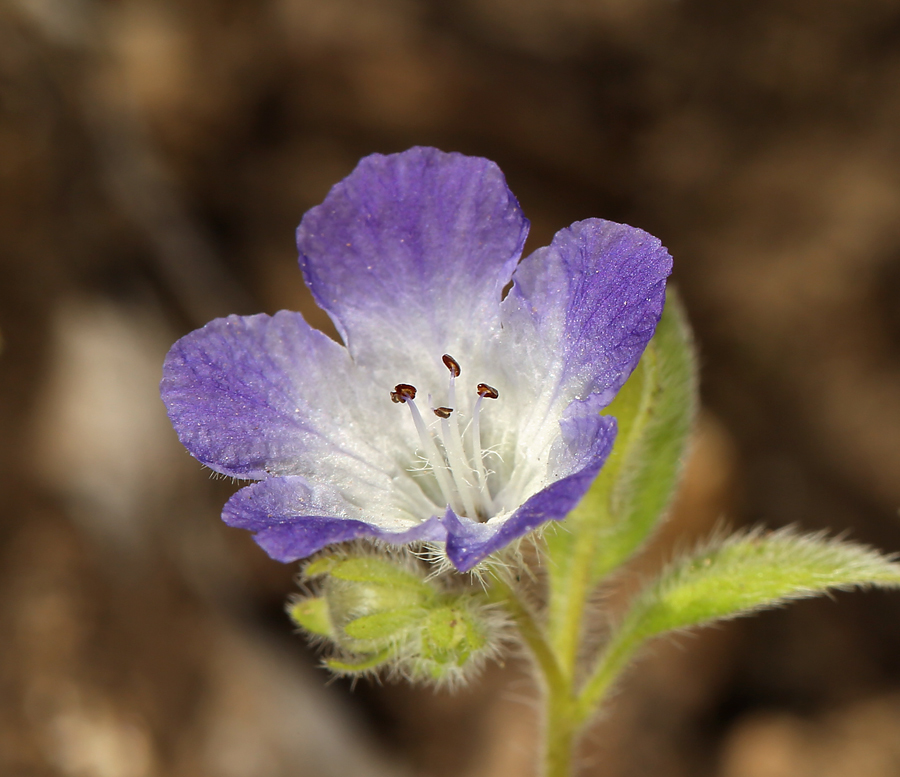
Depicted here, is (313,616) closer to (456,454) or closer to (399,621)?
(399,621)

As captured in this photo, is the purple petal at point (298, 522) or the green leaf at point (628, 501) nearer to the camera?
the purple petal at point (298, 522)

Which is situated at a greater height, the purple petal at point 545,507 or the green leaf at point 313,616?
the purple petal at point 545,507

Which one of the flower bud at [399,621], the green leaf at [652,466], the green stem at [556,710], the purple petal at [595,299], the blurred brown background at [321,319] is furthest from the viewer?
the blurred brown background at [321,319]

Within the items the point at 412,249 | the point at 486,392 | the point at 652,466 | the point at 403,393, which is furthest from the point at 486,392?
the point at 652,466

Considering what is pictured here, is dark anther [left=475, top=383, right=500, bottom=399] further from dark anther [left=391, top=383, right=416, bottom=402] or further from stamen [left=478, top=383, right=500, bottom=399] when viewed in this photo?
dark anther [left=391, top=383, right=416, bottom=402]

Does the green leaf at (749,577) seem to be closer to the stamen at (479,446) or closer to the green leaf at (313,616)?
the stamen at (479,446)

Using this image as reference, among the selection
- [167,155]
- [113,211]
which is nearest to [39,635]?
[113,211]

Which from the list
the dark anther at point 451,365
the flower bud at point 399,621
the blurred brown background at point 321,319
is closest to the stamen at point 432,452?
the dark anther at point 451,365
